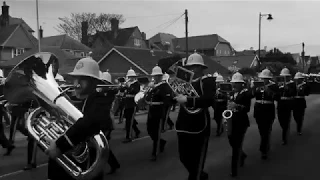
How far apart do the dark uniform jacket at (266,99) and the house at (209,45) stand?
6604cm

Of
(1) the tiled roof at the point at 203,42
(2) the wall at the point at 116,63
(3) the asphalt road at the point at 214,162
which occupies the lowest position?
(3) the asphalt road at the point at 214,162

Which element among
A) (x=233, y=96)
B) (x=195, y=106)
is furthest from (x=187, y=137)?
(x=233, y=96)

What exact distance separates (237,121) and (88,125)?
413cm

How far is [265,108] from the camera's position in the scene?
8.08 m

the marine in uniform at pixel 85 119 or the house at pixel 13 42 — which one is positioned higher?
the house at pixel 13 42

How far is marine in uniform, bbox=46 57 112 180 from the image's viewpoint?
3.19 m

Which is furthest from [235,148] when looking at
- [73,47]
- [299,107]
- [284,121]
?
[73,47]

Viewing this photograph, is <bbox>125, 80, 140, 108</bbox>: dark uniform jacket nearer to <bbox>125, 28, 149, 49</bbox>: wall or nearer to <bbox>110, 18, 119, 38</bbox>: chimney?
<bbox>110, 18, 119, 38</bbox>: chimney

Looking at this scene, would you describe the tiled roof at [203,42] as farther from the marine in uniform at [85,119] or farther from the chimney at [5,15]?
the marine in uniform at [85,119]

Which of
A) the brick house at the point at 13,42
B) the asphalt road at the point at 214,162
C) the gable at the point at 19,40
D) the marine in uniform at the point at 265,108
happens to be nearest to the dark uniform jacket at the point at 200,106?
the asphalt road at the point at 214,162

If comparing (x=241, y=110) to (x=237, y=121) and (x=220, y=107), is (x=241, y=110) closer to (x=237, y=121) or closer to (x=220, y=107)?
(x=237, y=121)

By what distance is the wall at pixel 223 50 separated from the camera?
76.4 metres

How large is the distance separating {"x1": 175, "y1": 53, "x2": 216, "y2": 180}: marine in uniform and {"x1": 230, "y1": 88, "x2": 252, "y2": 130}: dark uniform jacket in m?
1.35

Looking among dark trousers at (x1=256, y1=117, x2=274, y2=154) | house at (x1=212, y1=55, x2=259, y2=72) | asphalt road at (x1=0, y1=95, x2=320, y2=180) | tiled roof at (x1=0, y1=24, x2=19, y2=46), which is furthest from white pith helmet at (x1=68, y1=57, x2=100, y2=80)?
house at (x1=212, y1=55, x2=259, y2=72)
